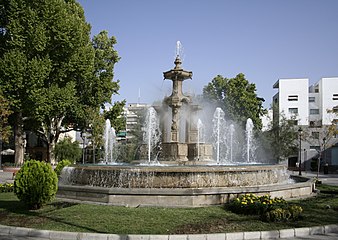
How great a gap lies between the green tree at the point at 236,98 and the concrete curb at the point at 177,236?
124ft

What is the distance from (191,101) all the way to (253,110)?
2853 centimetres

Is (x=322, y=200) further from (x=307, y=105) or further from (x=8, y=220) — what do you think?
(x=307, y=105)

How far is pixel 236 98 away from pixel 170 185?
36317mm

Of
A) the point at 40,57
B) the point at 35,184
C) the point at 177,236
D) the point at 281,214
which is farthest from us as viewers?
the point at 40,57

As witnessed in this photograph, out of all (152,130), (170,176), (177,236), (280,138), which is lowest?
(177,236)

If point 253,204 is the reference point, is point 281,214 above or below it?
below

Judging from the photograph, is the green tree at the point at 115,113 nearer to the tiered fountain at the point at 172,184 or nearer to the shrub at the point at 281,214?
the tiered fountain at the point at 172,184

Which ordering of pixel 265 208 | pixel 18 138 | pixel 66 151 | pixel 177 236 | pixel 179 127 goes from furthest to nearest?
pixel 66 151 < pixel 18 138 < pixel 179 127 < pixel 265 208 < pixel 177 236

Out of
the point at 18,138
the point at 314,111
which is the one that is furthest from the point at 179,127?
the point at 314,111

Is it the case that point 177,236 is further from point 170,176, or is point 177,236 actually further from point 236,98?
point 236,98

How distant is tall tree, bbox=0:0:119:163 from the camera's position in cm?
2830

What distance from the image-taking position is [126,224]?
28.5ft

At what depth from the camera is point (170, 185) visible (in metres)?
11.9

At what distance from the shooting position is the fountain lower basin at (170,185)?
35.6ft
